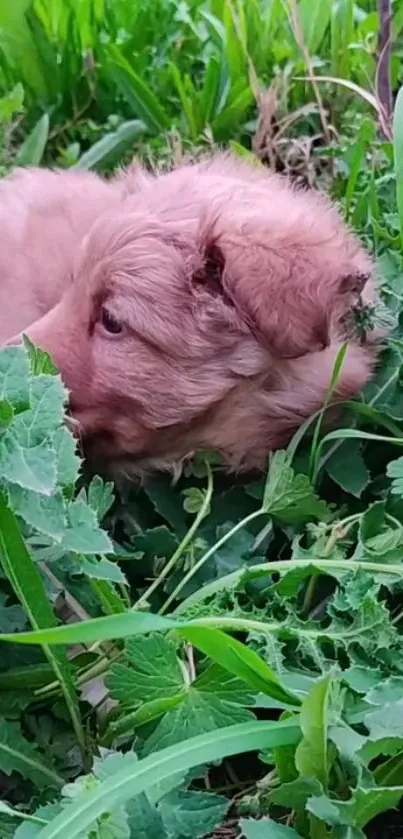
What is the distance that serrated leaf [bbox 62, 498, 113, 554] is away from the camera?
1.25 m

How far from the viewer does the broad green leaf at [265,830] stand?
1.18m

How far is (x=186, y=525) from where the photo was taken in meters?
1.90

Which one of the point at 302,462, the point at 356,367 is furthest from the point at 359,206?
the point at 302,462

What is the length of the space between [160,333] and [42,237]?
0.53 m

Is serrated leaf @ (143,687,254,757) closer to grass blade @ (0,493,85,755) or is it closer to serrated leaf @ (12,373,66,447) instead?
grass blade @ (0,493,85,755)

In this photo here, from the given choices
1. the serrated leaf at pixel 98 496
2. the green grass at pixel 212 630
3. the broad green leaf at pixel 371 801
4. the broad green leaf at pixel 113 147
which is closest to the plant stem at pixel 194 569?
the green grass at pixel 212 630

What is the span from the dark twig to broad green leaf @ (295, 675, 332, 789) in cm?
170

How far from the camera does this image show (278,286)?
69.7 inches

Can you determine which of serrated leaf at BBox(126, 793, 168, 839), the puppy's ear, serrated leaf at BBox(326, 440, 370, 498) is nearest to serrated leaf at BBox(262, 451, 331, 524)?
serrated leaf at BBox(326, 440, 370, 498)

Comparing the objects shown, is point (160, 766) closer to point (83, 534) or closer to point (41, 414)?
point (83, 534)

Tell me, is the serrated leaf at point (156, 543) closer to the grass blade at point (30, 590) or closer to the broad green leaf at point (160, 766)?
the grass blade at point (30, 590)

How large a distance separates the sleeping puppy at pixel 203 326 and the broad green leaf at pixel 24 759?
66 cm

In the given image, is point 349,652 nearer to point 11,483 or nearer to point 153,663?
point 153,663

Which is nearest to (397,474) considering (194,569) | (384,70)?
(194,569)
